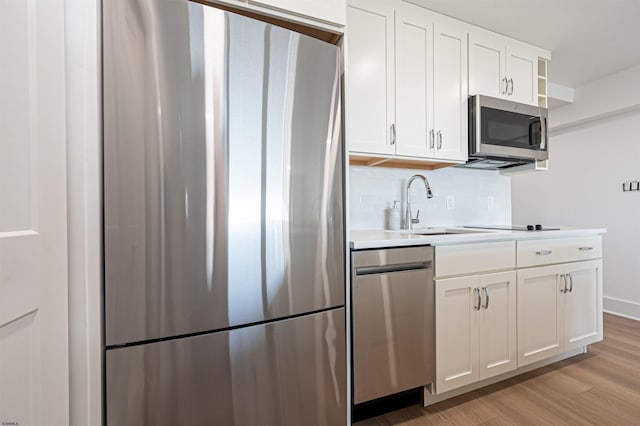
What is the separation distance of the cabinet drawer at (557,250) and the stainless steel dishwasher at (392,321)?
0.74 m

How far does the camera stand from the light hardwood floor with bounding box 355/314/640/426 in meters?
1.42

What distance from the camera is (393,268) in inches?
52.9

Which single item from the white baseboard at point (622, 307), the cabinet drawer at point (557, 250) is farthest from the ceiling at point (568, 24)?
the white baseboard at point (622, 307)

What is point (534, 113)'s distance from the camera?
210cm

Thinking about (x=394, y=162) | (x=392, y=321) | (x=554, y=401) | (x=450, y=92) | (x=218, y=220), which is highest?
(x=450, y=92)

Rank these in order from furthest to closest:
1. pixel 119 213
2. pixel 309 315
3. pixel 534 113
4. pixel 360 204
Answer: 1. pixel 534 113
2. pixel 360 204
3. pixel 309 315
4. pixel 119 213

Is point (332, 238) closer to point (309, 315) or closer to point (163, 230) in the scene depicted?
A: point (309, 315)

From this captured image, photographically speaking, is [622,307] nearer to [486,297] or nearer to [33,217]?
[486,297]

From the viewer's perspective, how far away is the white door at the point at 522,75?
83.2 inches

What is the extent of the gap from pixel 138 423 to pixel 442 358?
133 cm

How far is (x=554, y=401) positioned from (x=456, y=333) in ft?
2.32

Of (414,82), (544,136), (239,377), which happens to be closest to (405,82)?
(414,82)

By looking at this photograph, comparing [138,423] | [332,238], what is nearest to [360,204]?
[332,238]

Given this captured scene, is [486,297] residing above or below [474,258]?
below
